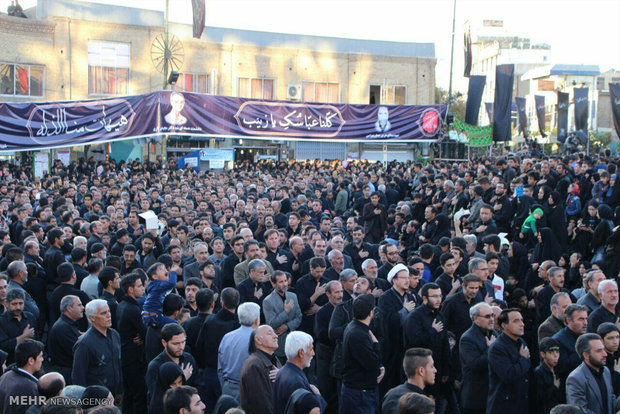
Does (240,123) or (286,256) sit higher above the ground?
(240,123)

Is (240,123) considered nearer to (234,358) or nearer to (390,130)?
(390,130)

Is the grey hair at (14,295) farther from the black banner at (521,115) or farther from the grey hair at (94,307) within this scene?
the black banner at (521,115)

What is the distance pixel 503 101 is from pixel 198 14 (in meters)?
13.9

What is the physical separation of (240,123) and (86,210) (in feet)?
36.5

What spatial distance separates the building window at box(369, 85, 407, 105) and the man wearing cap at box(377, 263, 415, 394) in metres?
32.8

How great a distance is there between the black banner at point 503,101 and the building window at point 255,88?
64.0 feet

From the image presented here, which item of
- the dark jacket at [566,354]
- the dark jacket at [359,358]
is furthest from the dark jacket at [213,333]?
the dark jacket at [566,354]

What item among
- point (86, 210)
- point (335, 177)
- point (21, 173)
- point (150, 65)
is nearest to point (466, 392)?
point (86, 210)

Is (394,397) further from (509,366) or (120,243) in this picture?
(120,243)

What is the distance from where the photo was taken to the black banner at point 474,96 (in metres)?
21.8

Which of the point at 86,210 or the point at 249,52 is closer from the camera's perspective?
the point at 86,210

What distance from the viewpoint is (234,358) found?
20.2 ft

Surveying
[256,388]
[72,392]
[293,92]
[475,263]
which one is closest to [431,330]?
[475,263]

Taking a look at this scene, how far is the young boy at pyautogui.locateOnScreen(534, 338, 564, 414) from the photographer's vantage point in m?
6.04
